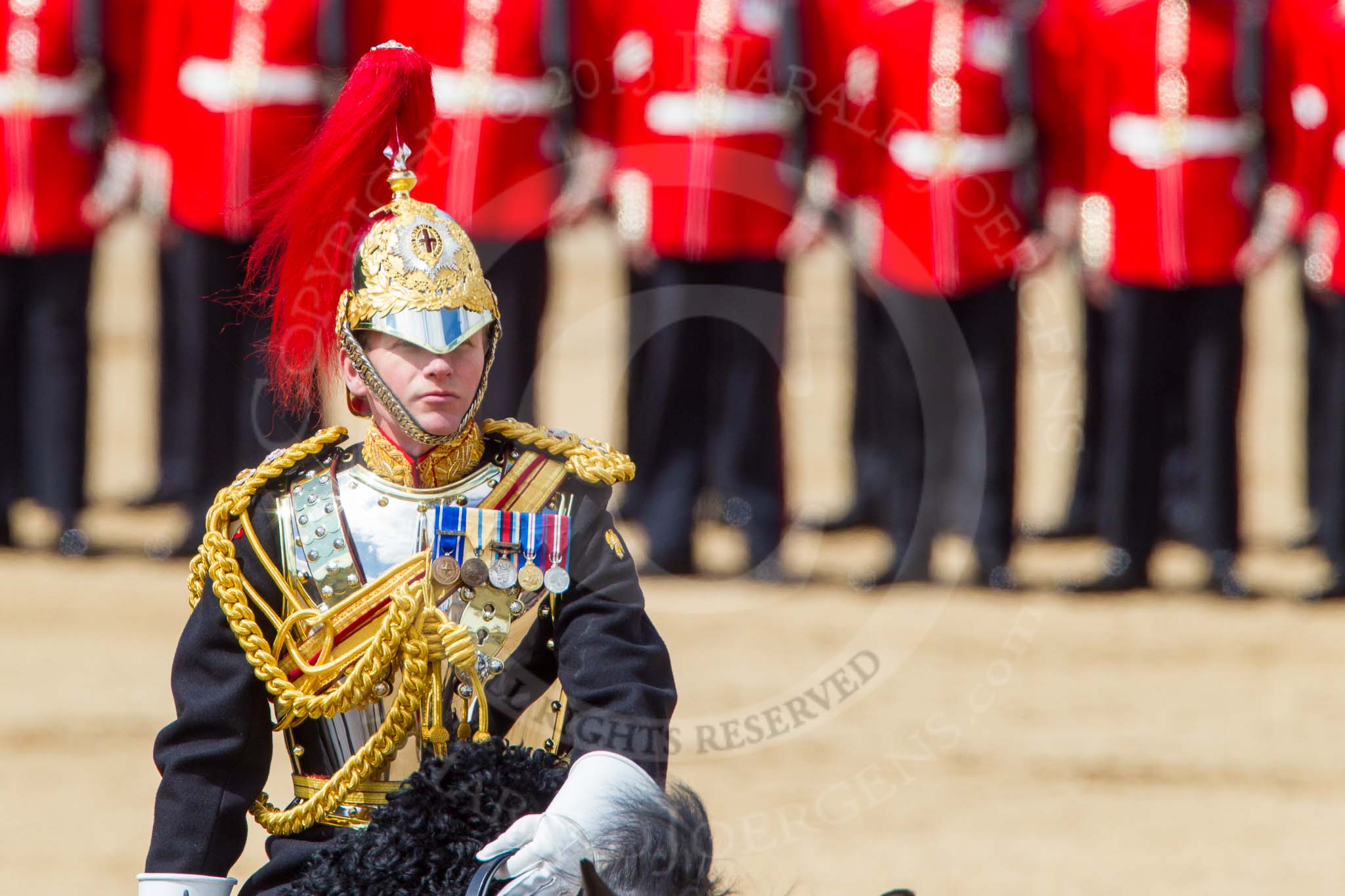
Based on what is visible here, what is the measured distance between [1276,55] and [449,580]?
5.14 meters

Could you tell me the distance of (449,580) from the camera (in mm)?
2725

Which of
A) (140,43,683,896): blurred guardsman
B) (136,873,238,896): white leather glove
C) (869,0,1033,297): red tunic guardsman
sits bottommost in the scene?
(136,873,238,896): white leather glove

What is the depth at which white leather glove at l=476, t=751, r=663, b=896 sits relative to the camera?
7.90ft

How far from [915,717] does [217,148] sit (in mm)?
2790

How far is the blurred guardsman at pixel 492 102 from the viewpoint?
6.96m


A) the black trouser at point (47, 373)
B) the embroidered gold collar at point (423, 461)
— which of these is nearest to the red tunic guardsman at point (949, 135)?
the black trouser at point (47, 373)

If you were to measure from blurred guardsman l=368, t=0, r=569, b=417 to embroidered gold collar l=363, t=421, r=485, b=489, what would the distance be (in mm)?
4040

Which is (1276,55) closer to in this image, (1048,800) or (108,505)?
(1048,800)

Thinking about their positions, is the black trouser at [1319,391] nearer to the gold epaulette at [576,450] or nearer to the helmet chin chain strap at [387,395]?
the gold epaulette at [576,450]

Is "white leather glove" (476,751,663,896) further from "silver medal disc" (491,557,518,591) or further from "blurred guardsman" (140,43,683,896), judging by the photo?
"silver medal disc" (491,557,518,591)

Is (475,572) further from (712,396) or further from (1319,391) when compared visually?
(1319,391)

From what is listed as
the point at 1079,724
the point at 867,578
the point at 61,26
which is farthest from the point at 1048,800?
the point at 61,26

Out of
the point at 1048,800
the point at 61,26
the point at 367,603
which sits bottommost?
the point at 1048,800

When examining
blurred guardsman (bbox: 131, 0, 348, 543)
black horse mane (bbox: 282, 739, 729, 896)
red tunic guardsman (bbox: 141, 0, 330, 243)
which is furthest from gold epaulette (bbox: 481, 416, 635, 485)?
red tunic guardsman (bbox: 141, 0, 330, 243)
